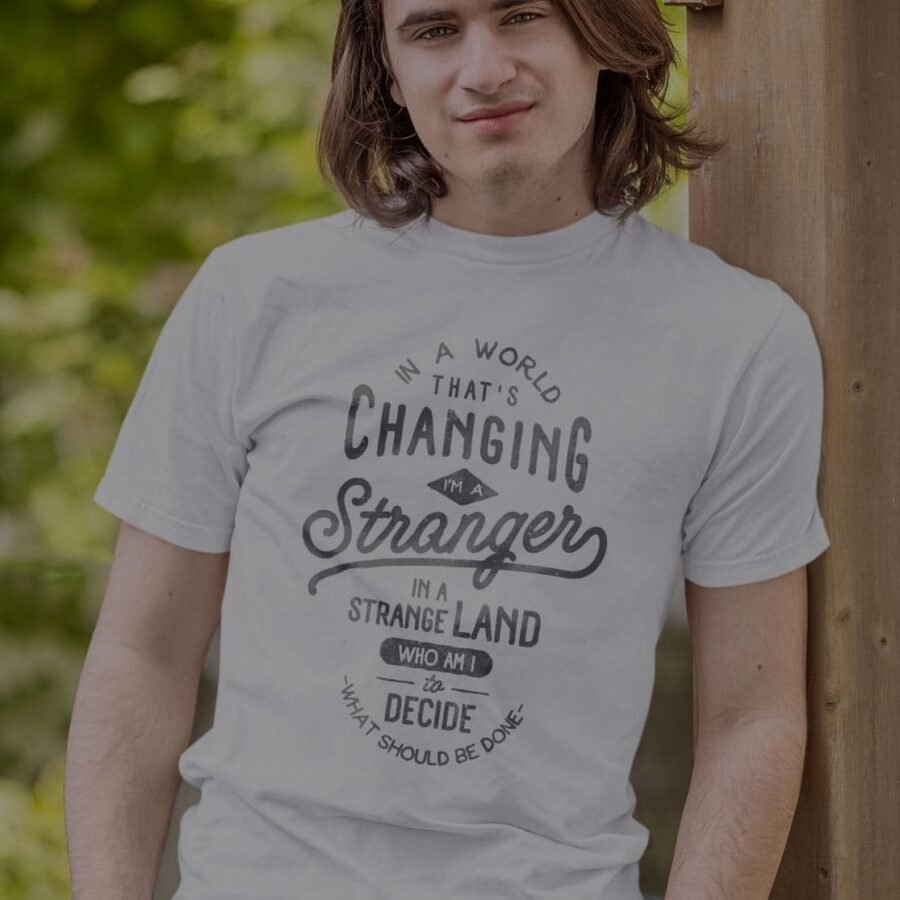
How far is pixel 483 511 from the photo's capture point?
1.60 metres

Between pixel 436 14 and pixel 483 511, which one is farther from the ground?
pixel 436 14

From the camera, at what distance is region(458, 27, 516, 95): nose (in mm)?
1558

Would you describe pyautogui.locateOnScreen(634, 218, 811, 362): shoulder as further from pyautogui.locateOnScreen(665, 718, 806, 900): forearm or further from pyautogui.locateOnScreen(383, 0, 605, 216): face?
pyautogui.locateOnScreen(665, 718, 806, 900): forearm

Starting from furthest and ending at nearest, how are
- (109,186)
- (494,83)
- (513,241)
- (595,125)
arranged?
(109,186)
(595,125)
(513,241)
(494,83)

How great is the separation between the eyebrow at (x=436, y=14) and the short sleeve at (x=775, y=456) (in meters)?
0.47

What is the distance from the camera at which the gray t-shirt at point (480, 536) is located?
1.58 meters

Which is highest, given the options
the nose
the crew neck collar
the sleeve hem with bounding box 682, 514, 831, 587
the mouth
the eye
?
the eye

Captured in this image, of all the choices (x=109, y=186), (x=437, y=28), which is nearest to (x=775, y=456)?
(x=437, y=28)

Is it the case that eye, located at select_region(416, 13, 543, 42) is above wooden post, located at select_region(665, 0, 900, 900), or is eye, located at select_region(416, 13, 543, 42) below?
above

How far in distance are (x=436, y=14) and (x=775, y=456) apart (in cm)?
64

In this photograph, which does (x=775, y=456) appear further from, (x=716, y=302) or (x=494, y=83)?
(x=494, y=83)

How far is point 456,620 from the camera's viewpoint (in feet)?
5.19

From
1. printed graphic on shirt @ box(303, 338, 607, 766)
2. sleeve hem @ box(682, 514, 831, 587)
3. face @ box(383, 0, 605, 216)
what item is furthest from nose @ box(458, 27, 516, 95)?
sleeve hem @ box(682, 514, 831, 587)

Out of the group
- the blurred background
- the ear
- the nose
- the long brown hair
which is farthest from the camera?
the blurred background
